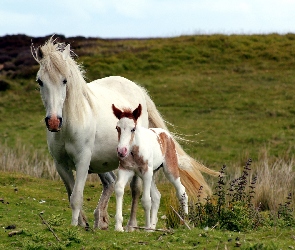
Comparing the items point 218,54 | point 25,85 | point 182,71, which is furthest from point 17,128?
point 218,54

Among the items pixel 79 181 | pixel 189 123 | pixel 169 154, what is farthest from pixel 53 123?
pixel 189 123

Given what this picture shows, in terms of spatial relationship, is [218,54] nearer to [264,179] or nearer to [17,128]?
[17,128]

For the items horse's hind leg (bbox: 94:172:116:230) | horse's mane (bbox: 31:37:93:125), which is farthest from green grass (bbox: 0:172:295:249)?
horse's mane (bbox: 31:37:93:125)

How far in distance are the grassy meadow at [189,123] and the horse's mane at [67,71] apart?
1445 mm

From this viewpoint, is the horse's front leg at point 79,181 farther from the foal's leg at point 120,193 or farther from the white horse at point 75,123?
the foal's leg at point 120,193

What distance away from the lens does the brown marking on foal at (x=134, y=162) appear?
872 centimetres

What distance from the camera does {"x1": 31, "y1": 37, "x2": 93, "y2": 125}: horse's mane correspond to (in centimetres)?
847

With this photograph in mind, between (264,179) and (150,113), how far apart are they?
3.33 meters

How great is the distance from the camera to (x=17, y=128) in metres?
28.6

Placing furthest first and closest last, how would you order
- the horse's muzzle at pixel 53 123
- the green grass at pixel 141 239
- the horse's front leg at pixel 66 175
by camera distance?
the horse's front leg at pixel 66 175 → the horse's muzzle at pixel 53 123 → the green grass at pixel 141 239

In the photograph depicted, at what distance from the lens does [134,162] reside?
877 cm

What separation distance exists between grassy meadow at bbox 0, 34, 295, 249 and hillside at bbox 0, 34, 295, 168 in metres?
0.05

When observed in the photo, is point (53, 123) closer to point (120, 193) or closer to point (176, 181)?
point (120, 193)

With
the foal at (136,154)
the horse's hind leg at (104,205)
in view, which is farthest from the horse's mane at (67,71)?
the horse's hind leg at (104,205)
